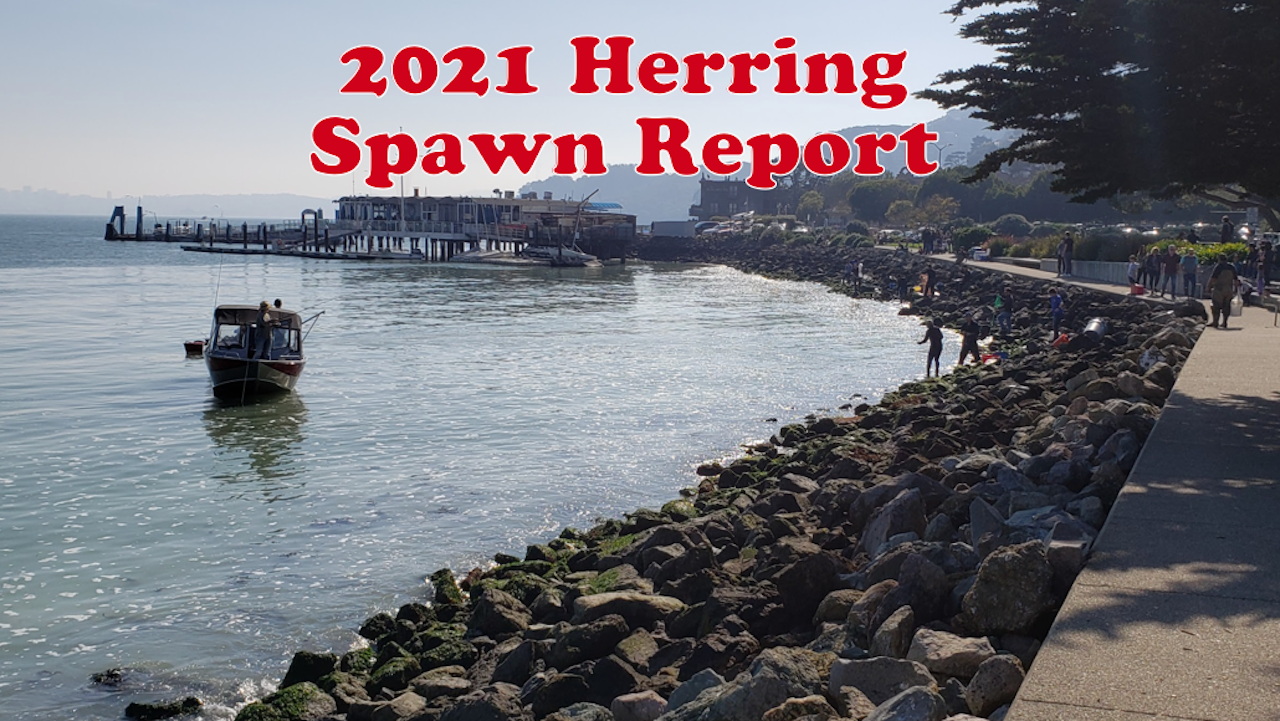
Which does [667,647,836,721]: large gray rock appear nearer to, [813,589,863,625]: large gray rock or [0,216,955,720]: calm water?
[813,589,863,625]: large gray rock

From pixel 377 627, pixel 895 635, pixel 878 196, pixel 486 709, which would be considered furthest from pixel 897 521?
pixel 878 196

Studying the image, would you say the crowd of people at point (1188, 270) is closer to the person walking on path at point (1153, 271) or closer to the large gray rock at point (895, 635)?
the person walking on path at point (1153, 271)

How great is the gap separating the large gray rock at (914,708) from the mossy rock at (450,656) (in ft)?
17.1

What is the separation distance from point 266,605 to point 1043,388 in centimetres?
1446

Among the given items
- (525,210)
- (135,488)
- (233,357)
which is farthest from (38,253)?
(135,488)

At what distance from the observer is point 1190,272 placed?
32375mm

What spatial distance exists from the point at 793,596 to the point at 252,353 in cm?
2091

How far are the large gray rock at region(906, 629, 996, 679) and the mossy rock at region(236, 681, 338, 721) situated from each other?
4.97 meters

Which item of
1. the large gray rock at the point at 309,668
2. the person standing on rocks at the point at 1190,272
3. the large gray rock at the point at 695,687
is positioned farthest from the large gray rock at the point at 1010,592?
the person standing on rocks at the point at 1190,272

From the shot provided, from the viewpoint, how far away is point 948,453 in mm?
15953

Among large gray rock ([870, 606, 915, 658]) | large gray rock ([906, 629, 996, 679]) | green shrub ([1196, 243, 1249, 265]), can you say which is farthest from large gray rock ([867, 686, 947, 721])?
green shrub ([1196, 243, 1249, 265])

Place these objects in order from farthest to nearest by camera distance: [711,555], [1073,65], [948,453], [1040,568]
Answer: [1073,65] < [948,453] < [711,555] < [1040,568]

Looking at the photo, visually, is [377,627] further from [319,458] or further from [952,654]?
[319,458]

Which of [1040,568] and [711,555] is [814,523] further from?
[1040,568]
